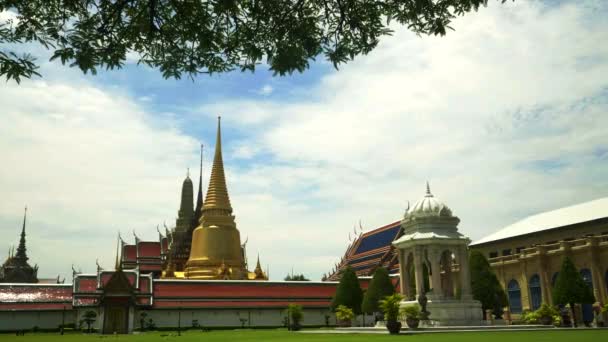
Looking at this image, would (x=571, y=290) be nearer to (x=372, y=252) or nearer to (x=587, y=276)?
(x=587, y=276)

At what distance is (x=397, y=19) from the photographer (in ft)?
27.7

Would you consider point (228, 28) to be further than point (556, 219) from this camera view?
No

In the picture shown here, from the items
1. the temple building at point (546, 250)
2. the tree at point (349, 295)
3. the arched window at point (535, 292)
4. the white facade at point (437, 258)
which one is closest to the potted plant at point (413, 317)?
the white facade at point (437, 258)

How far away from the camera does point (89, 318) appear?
4753cm

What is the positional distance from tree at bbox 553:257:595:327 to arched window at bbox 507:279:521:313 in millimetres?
11830

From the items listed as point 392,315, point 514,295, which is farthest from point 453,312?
point 514,295

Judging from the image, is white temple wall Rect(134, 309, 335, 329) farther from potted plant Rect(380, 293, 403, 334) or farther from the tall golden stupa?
potted plant Rect(380, 293, 403, 334)

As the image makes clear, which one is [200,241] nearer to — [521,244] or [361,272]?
[361,272]

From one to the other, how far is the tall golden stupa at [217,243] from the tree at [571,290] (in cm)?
3479

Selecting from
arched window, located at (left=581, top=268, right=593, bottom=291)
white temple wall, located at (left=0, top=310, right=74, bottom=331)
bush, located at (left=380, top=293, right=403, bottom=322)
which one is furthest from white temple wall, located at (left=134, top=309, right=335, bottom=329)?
bush, located at (left=380, top=293, right=403, bottom=322)

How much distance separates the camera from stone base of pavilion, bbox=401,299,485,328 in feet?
115

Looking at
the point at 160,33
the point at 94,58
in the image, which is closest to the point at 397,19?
the point at 160,33

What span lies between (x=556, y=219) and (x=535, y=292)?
25.8 feet

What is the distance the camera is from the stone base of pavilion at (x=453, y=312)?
35062 millimetres
